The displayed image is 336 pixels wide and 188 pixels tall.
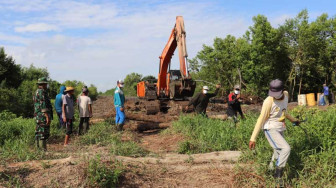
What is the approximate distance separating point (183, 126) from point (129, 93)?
3779cm

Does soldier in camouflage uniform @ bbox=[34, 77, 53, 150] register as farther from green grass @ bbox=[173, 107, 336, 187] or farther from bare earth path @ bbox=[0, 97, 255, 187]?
green grass @ bbox=[173, 107, 336, 187]

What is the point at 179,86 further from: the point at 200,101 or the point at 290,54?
the point at 290,54

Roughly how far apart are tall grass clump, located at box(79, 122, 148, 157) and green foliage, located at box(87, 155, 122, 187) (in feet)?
5.24

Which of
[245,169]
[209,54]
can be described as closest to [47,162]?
[245,169]

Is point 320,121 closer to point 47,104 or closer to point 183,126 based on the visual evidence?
point 183,126

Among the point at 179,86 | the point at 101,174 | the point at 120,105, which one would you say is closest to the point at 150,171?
the point at 101,174

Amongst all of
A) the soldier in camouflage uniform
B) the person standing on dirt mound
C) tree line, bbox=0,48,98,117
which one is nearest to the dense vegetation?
tree line, bbox=0,48,98,117

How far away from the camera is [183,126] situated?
8.87m

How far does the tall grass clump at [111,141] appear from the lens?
241 inches

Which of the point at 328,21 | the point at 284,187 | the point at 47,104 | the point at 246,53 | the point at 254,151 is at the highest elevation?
the point at 328,21

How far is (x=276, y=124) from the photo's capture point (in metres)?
4.45

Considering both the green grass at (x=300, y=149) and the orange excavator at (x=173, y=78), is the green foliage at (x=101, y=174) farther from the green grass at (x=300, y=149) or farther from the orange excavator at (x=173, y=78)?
the orange excavator at (x=173, y=78)

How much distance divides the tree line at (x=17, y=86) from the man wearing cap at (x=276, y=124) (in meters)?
13.5

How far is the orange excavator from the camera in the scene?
46.8ft
